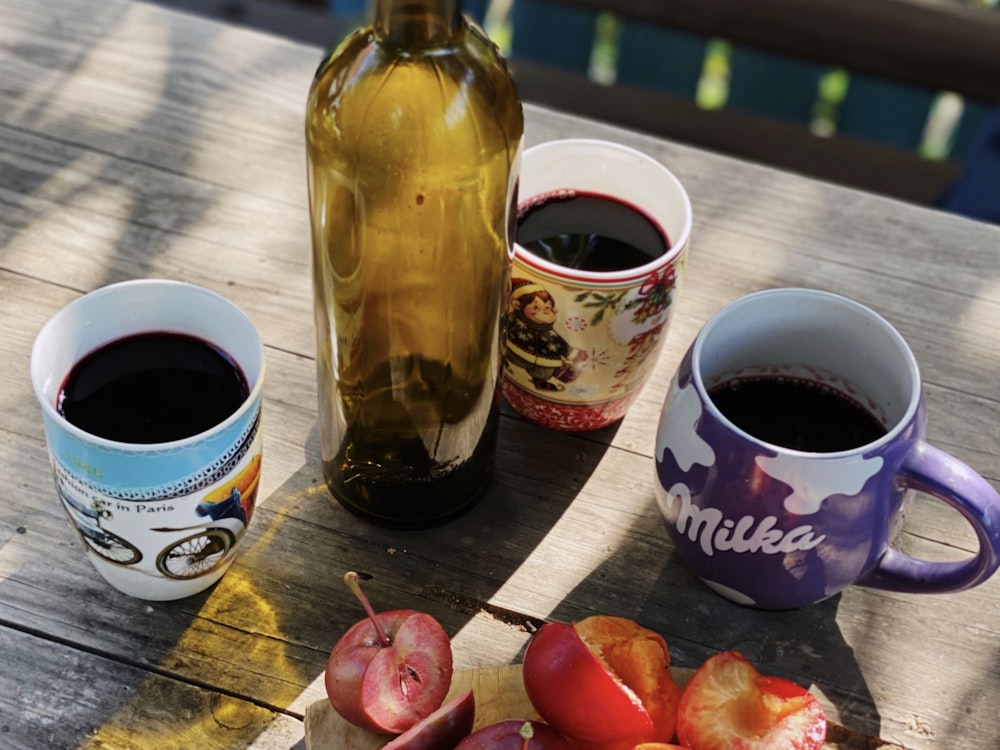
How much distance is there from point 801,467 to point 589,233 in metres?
0.21

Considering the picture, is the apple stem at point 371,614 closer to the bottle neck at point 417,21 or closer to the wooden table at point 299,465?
the wooden table at point 299,465

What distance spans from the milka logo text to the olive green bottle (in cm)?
12

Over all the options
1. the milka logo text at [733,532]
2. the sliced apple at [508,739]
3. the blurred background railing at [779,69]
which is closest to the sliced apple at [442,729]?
the sliced apple at [508,739]

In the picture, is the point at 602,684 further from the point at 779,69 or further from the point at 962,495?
the point at 779,69

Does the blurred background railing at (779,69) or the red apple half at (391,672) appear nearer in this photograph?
the red apple half at (391,672)

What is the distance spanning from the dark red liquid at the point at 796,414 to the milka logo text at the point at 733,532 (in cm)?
6

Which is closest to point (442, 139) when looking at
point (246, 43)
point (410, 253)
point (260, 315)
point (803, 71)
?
Result: point (410, 253)

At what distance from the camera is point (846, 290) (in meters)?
0.81

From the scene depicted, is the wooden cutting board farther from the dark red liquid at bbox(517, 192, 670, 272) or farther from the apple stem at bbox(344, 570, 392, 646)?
the dark red liquid at bbox(517, 192, 670, 272)

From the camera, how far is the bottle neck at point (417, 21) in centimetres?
49

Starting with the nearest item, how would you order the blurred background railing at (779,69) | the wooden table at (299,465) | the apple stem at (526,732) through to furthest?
the apple stem at (526,732) → the wooden table at (299,465) → the blurred background railing at (779,69)

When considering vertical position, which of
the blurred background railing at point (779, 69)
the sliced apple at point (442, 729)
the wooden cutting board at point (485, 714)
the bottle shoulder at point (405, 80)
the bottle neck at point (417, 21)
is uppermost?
the bottle neck at point (417, 21)

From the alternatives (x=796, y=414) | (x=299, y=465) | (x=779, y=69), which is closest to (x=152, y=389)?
(x=299, y=465)

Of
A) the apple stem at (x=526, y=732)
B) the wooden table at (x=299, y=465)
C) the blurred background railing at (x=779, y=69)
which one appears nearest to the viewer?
the apple stem at (x=526, y=732)
